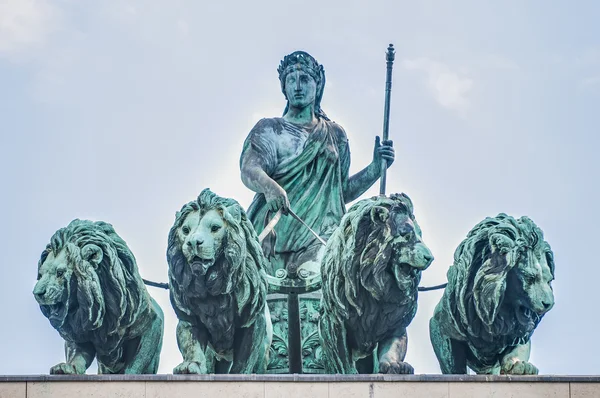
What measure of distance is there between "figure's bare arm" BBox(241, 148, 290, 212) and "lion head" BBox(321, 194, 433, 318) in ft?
11.1

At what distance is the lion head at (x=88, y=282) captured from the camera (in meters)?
31.2

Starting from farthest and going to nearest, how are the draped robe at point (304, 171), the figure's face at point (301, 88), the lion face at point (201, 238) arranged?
1. the figure's face at point (301, 88)
2. the draped robe at point (304, 171)
3. the lion face at point (201, 238)

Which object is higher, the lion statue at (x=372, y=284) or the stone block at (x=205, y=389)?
the lion statue at (x=372, y=284)

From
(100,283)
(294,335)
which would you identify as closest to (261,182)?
(294,335)

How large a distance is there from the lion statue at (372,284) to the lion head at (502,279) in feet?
1.92

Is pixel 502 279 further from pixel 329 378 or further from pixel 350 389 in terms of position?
→ pixel 329 378

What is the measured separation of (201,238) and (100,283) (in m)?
1.44

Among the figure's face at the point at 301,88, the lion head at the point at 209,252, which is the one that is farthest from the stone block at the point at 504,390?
the figure's face at the point at 301,88

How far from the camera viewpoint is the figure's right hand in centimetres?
3469

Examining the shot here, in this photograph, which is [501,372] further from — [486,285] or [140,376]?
[140,376]

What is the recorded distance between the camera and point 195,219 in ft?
102

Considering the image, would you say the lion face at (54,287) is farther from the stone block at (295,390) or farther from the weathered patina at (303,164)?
the weathered patina at (303,164)

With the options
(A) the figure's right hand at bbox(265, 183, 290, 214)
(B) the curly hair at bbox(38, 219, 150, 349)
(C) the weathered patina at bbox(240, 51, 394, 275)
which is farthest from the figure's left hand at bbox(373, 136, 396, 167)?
(B) the curly hair at bbox(38, 219, 150, 349)

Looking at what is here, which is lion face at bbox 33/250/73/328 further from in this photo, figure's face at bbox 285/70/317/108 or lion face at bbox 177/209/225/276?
figure's face at bbox 285/70/317/108
